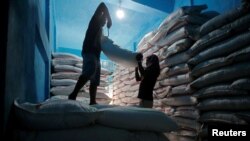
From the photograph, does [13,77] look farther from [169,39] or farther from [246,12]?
[169,39]

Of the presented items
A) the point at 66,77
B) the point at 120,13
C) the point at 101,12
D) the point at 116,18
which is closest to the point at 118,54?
the point at 101,12

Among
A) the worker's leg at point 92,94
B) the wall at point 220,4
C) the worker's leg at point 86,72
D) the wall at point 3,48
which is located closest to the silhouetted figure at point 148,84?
the worker's leg at point 92,94

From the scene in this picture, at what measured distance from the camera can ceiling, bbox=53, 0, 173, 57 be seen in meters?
5.33

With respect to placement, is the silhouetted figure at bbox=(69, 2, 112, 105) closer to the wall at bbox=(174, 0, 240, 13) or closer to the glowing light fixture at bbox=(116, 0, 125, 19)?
the wall at bbox=(174, 0, 240, 13)

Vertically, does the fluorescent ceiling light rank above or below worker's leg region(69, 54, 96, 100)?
above

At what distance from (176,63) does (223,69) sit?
1037 millimetres

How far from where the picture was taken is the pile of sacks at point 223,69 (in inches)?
87.7

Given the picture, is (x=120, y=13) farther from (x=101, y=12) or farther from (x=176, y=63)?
(x=101, y=12)

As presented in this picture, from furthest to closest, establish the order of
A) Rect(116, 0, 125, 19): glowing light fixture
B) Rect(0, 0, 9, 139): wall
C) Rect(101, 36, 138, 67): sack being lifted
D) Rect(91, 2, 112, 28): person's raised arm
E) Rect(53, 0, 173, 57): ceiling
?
Rect(116, 0, 125, 19): glowing light fixture
Rect(53, 0, 173, 57): ceiling
Rect(91, 2, 112, 28): person's raised arm
Rect(101, 36, 138, 67): sack being lifted
Rect(0, 0, 9, 139): wall

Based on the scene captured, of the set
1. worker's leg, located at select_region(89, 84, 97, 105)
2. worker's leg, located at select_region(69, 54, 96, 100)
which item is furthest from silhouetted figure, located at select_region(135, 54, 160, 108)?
worker's leg, located at select_region(69, 54, 96, 100)

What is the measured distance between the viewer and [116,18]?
6406 millimetres

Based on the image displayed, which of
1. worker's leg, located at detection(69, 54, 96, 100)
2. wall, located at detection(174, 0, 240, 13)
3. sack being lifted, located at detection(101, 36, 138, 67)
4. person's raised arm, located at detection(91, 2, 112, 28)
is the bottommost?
worker's leg, located at detection(69, 54, 96, 100)

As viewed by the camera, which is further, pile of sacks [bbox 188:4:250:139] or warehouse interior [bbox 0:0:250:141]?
pile of sacks [bbox 188:4:250:139]

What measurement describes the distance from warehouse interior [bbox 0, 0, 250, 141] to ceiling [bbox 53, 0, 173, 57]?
35mm
